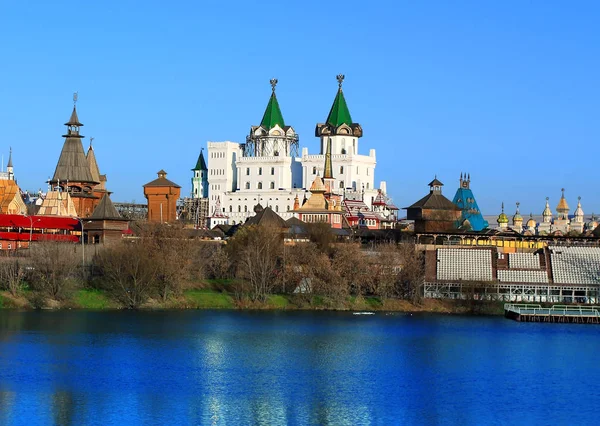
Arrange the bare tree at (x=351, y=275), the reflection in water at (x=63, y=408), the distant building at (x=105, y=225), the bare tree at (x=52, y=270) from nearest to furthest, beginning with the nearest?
the reflection in water at (x=63, y=408), the bare tree at (x=52, y=270), the bare tree at (x=351, y=275), the distant building at (x=105, y=225)

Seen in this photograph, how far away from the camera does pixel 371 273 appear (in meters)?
83.2

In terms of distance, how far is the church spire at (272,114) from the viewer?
155 meters

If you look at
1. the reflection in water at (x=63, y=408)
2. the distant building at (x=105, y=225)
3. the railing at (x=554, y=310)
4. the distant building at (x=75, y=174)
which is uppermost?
the distant building at (x=75, y=174)

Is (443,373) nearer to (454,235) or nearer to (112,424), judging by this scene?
(112,424)

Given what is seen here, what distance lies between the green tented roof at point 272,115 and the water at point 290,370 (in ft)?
275

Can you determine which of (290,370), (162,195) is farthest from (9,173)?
(290,370)

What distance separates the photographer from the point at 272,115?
155 m

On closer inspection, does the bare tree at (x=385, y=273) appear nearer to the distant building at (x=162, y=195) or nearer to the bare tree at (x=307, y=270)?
the bare tree at (x=307, y=270)

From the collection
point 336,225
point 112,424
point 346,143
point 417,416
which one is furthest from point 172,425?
point 346,143

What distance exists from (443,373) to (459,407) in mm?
7854

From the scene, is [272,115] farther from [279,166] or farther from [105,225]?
[105,225]

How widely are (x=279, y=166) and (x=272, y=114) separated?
289 inches

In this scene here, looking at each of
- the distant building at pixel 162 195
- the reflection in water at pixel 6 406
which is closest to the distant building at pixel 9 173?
the distant building at pixel 162 195

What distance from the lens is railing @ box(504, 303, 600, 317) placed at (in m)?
75.4
